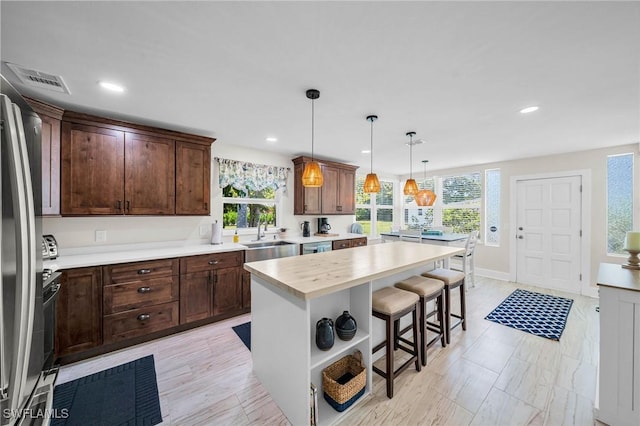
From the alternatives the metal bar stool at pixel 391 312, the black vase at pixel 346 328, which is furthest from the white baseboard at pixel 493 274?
the black vase at pixel 346 328

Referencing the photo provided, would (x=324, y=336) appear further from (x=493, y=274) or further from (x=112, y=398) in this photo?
(x=493, y=274)

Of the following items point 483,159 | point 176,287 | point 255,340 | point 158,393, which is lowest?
point 158,393

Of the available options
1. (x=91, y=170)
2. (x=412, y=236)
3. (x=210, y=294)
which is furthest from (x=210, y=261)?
(x=412, y=236)

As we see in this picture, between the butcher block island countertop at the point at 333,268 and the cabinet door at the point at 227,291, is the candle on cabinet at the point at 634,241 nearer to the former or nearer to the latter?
the butcher block island countertop at the point at 333,268

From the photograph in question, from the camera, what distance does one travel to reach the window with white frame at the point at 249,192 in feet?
12.4

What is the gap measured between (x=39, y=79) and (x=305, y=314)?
2.69 m

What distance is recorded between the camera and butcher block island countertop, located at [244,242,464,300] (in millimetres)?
1512

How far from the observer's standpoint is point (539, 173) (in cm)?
448

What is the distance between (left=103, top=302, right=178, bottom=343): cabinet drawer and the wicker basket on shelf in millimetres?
1897

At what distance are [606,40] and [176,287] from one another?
4023mm

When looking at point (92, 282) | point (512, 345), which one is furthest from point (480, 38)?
point (92, 282)

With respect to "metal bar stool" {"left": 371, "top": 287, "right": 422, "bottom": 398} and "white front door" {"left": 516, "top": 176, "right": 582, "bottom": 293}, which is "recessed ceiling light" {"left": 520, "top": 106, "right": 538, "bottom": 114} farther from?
"white front door" {"left": 516, "top": 176, "right": 582, "bottom": 293}

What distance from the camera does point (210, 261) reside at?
2.98m

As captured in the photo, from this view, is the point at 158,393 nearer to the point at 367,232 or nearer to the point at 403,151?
the point at 403,151
